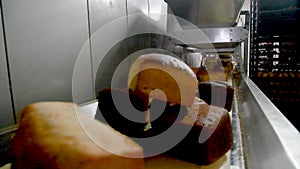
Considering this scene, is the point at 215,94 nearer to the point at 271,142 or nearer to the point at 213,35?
the point at 271,142

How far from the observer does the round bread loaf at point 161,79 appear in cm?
46

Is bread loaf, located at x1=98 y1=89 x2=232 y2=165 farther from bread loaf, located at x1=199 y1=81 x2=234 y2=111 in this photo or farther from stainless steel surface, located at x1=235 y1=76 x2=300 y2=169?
bread loaf, located at x1=199 y1=81 x2=234 y2=111

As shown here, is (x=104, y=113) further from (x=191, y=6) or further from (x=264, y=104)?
(x=191, y=6)

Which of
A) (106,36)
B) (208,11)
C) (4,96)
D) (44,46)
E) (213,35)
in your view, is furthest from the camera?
(213,35)

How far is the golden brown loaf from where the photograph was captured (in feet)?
0.87

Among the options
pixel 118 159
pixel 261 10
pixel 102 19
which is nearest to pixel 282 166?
pixel 118 159

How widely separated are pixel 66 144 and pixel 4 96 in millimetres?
415

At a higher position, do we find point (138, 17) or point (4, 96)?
point (138, 17)

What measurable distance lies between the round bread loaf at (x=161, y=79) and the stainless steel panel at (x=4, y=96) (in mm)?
354

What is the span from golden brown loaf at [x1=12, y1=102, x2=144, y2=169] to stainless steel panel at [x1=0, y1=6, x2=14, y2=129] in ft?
0.97

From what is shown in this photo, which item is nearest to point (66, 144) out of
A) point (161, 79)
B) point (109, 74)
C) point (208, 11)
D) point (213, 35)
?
point (161, 79)

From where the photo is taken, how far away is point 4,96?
576 mm

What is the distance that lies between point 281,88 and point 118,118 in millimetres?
2596

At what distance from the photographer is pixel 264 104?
84 centimetres
